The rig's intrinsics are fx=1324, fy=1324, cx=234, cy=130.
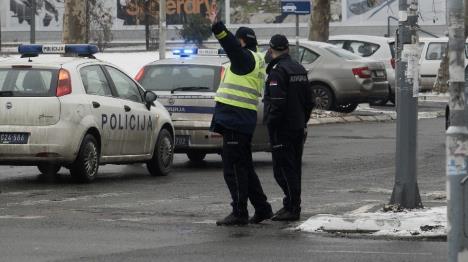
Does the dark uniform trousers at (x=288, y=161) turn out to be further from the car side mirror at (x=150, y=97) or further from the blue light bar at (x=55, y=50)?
the blue light bar at (x=55, y=50)

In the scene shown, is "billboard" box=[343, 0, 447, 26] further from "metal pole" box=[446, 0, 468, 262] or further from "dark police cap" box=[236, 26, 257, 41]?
"metal pole" box=[446, 0, 468, 262]

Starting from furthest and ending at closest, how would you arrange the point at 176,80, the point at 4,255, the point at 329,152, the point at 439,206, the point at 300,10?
the point at 300,10 → the point at 329,152 → the point at 176,80 → the point at 439,206 → the point at 4,255

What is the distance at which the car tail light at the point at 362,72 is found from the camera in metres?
26.8

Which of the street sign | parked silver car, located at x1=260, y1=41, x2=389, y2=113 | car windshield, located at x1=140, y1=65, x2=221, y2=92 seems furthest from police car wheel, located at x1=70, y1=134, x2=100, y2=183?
the street sign

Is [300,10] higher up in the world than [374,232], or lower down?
higher up

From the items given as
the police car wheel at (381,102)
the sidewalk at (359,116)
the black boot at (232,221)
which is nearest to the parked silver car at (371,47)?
the police car wheel at (381,102)

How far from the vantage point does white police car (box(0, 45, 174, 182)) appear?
1436cm

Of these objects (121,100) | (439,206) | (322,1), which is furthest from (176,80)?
(322,1)

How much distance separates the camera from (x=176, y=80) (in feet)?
56.5

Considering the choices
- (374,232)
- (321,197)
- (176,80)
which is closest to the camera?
(374,232)

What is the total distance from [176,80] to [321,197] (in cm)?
415

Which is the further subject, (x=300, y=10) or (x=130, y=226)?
(x=300, y=10)

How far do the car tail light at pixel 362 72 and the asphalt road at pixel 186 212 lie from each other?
7.18m

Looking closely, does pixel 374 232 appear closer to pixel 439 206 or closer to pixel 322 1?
pixel 439 206
